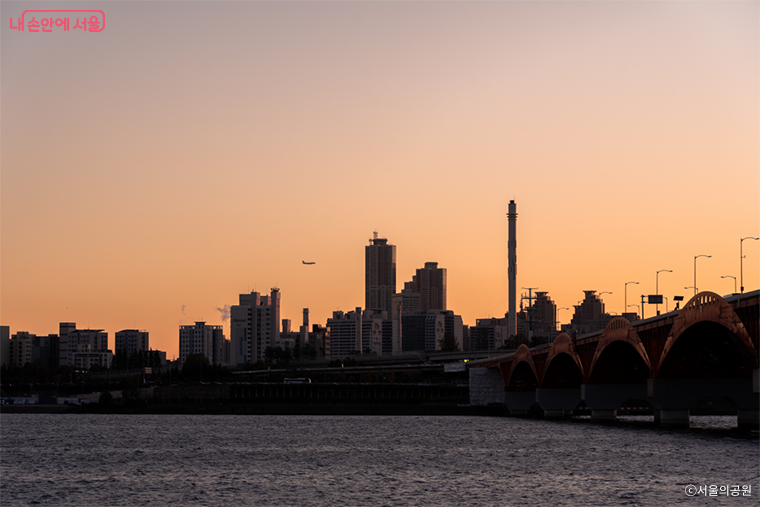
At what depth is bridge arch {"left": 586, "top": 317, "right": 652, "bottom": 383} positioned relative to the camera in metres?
130

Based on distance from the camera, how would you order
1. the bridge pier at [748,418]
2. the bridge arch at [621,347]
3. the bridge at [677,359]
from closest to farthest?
the bridge at [677,359], the bridge pier at [748,418], the bridge arch at [621,347]

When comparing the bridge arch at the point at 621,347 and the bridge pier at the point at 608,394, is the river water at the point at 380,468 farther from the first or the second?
the bridge pier at the point at 608,394

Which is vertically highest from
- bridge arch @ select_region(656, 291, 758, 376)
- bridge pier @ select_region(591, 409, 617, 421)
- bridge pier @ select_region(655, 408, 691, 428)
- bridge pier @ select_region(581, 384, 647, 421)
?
bridge arch @ select_region(656, 291, 758, 376)

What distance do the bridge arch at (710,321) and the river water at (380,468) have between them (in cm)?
1128

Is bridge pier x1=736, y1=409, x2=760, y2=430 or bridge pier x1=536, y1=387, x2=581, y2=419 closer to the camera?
bridge pier x1=736, y1=409, x2=760, y2=430

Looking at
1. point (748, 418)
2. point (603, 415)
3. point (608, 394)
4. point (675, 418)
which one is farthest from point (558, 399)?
point (748, 418)

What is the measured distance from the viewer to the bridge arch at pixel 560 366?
16438 centimetres

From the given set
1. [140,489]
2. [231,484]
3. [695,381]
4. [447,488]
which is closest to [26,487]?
[140,489]

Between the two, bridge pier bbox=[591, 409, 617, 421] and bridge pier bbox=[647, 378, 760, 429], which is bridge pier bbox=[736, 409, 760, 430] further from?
bridge pier bbox=[591, 409, 617, 421]

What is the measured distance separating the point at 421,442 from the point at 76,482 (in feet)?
168

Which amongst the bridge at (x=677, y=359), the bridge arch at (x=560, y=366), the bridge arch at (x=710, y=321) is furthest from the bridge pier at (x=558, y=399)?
the bridge arch at (x=710, y=321)

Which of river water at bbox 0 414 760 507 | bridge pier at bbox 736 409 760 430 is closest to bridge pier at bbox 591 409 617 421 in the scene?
river water at bbox 0 414 760 507

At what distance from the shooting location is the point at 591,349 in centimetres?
15112

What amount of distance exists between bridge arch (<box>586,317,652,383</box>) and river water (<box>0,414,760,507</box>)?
12140mm
